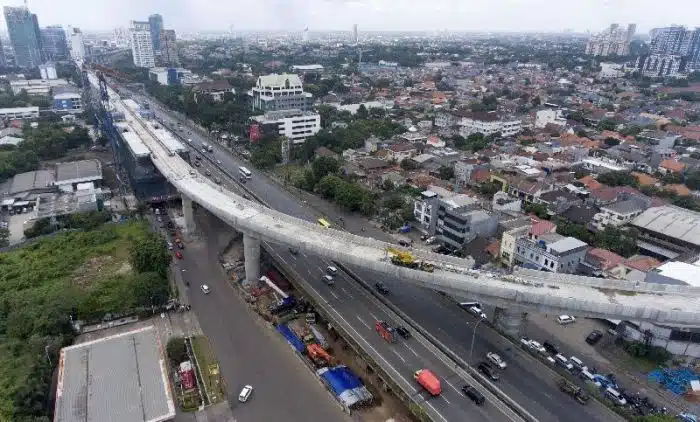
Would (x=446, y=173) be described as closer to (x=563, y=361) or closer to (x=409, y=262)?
(x=409, y=262)

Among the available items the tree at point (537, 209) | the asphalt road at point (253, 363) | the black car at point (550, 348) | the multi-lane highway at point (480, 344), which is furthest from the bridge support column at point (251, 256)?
the tree at point (537, 209)

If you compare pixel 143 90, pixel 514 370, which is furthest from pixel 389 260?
pixel 143 90

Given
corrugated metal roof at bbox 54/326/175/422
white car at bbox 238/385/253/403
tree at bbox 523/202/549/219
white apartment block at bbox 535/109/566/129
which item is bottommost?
white car at bbox 238/385/253/403

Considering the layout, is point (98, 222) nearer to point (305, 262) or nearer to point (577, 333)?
point (305, 262)

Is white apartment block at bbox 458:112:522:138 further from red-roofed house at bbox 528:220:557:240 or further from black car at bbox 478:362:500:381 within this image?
black car at bbox 478:362:500:381

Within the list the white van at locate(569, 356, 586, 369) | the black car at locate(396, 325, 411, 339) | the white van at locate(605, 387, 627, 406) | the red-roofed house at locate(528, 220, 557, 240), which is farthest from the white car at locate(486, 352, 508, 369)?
the red-roofed house at locate(528, 220, 557, 240)
